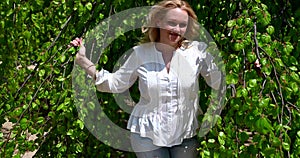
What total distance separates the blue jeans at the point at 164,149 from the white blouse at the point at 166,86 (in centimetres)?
2

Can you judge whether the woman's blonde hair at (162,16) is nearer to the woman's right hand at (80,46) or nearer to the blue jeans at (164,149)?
the woman's right hand at (80,46)

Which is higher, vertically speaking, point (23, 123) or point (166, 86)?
point (166, 86)

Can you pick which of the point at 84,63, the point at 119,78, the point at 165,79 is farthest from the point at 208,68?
the point at 84,63

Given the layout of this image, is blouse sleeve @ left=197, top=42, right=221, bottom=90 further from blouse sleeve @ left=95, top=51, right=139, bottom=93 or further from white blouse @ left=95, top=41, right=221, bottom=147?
blouse sleeve @ left=95, top=51, right=139, bottom=93

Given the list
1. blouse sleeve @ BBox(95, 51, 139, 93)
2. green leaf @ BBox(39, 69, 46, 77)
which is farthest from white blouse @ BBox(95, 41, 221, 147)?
green leaf @ BBox(39, 69, 46, 77)

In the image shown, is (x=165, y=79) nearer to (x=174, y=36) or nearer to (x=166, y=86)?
(x=166, y=86)

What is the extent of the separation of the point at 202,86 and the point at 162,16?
485 millimetres

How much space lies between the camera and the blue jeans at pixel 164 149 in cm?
183

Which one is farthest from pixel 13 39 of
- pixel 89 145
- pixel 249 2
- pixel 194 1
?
pixel 249 2

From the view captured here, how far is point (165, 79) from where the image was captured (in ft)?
5.89

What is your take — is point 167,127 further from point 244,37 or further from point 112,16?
point 112,16

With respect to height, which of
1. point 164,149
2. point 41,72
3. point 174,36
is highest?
point 174,36

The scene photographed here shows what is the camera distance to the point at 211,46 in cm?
177

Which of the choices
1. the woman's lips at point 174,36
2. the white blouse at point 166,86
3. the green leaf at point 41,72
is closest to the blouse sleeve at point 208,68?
the white blouse at point 166,86
